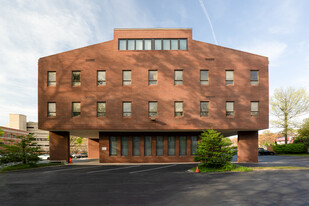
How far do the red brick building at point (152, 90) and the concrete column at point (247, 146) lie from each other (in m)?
0.13

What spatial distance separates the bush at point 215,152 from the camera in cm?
1762

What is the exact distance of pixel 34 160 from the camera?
2231 centimetres

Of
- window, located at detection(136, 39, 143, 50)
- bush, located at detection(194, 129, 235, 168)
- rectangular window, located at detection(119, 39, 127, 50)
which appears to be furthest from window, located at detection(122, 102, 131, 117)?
bush, located at detection(194, 129, 235, 168)

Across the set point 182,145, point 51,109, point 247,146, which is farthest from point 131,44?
point 247,146

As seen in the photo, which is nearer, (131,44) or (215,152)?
(215,152)

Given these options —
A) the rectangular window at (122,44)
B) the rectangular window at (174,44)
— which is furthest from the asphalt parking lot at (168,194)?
the rectangular window at (122,44)

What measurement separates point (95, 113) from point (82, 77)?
199 inches

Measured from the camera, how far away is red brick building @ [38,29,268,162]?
998 inches

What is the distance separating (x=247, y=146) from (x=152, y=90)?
14811 millimetres

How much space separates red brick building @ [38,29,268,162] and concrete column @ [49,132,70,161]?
13 centimetres

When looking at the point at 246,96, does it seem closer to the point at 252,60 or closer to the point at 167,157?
the point at 252,60

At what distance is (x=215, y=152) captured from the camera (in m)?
17.7

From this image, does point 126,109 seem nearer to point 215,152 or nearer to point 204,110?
point 204,110

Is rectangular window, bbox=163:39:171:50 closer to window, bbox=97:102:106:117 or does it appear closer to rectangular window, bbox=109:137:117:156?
window, bbox=97:102:106:117
